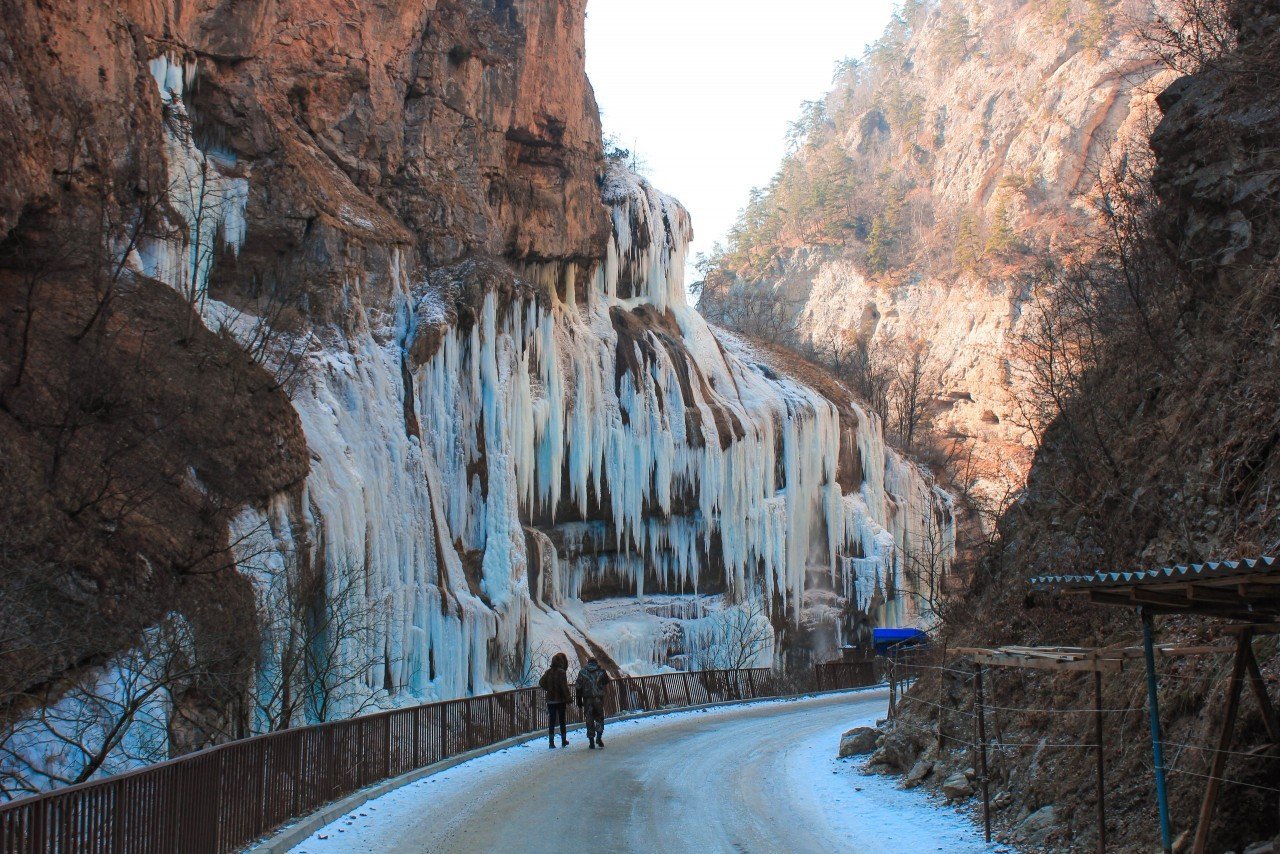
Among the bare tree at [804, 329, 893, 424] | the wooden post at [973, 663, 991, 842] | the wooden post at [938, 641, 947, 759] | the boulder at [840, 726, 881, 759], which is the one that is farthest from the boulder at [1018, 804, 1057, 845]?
the bare tree at [804, 329, 893, 424]

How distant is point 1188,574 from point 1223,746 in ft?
4.17

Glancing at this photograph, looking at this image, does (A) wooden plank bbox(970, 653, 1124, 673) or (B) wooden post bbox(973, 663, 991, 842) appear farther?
(B) wooden post bbox(973, 663, 991, 842)

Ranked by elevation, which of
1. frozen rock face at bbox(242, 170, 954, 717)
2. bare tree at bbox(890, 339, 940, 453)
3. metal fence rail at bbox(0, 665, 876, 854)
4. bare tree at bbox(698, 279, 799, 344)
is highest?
bare tree at bbox(698, 279, 799, 344)

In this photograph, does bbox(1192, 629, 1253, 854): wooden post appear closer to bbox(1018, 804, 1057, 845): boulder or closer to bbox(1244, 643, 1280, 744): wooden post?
bbox(1244, 643, 1280, 744): wooden post

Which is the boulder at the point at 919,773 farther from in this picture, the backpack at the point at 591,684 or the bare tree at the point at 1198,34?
the bare tree at the point at 1198,34

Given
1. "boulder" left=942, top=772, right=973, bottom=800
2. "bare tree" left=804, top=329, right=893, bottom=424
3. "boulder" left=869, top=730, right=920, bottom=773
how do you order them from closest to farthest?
"boulder" left=942, top=772, right=973, bottom=800 < "boulder" left=869, top=730, right=920, bottom=773 < "bare tree" left=804, top=329, right=893, bottom=424

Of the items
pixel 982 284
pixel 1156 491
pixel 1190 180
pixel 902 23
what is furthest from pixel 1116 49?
pixel 1156 491

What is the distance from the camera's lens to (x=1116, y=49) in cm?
7281

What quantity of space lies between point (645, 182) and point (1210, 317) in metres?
27.7

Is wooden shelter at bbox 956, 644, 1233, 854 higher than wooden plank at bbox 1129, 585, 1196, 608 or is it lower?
lower

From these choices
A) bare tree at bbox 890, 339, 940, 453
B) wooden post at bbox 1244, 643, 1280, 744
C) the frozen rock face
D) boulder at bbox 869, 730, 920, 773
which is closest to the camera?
wooden post at bbox 1244, 643, 1280, 744

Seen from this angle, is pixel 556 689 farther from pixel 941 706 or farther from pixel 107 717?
pixel 107 717

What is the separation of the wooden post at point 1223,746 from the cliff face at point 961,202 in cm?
4959

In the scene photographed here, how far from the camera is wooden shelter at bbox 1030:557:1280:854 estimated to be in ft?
19.8
